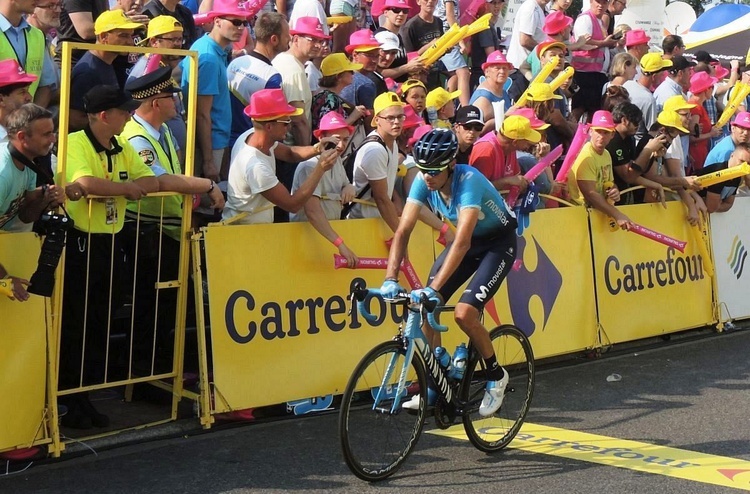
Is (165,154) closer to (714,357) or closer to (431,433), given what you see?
(431,433)

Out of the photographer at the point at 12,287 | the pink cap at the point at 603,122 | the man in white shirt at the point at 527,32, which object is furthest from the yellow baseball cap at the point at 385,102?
the man in white shirt at the point at 527,32

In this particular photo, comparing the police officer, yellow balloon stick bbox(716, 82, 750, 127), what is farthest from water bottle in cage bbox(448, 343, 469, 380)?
yellow balloon stick bbox(716, 82, 750, 127)

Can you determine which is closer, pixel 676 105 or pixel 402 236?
pixel 402 236

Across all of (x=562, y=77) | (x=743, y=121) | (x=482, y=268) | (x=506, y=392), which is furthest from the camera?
(x=743, y=121)

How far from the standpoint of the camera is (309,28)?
9.16 meters

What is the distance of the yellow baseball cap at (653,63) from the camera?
502 inches

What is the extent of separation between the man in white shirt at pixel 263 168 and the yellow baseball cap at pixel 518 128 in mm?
1925

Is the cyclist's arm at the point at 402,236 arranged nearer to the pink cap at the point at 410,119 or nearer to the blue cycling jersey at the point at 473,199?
the blue cycling jersey at the point at 473,199

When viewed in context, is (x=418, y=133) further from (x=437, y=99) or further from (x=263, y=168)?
(x=263, y=168)

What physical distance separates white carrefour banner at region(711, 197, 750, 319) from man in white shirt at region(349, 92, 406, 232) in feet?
16.1

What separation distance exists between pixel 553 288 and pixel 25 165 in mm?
5173

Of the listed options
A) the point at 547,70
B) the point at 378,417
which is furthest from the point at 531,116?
the point at 378,417

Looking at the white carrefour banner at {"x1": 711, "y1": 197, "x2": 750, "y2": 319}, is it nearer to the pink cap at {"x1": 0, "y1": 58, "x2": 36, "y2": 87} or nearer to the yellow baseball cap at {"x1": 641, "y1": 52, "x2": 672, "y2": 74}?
→ the yellow baseball cap at {"x1": 641, "y1": 52, "x2": 672, "y2": 74}

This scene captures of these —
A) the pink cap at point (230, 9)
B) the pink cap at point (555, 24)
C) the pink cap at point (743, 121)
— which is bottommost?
the pink cap at point (743, 121)
